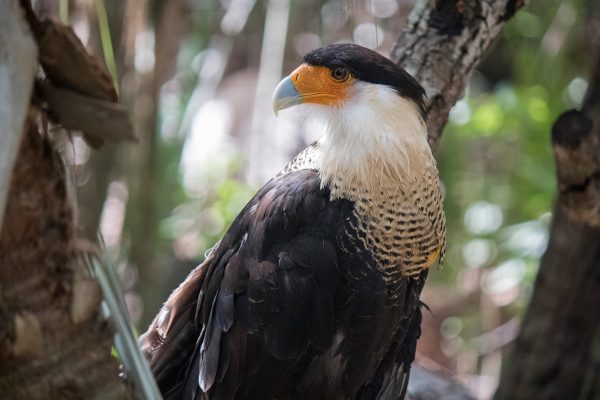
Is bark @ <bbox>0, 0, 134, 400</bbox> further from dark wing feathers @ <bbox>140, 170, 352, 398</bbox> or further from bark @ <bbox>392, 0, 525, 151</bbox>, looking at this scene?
bark @ <bbox>392, 0, 525, 151</bbox>

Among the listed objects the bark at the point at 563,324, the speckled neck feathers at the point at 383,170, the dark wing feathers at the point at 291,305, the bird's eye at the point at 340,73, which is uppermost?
the bird's eye at the point at 340,73

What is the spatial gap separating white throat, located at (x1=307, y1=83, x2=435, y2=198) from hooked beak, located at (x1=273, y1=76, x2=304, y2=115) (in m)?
0.15

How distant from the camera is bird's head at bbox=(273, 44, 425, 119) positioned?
2.62 meters

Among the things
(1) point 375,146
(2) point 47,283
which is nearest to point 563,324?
(1) point 375,146

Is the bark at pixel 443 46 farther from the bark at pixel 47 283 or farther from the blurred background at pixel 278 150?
the bark at pixel 47 283

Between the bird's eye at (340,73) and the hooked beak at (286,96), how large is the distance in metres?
0.13

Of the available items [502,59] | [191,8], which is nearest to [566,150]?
[191,8]

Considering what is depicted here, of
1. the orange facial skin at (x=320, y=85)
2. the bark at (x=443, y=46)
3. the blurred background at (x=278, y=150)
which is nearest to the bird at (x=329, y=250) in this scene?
the orange facial skin at (x=320, y=85)

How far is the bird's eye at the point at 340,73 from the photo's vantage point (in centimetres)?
267

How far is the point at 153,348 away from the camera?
9.40ft

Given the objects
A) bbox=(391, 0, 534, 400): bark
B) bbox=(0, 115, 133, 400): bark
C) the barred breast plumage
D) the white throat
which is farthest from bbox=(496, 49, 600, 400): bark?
bbox=(0, 115, 133, 400): bark

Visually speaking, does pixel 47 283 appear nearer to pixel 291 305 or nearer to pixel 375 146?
pixel 291 305

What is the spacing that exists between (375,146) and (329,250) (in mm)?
341

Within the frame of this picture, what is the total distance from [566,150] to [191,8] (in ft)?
11.1
